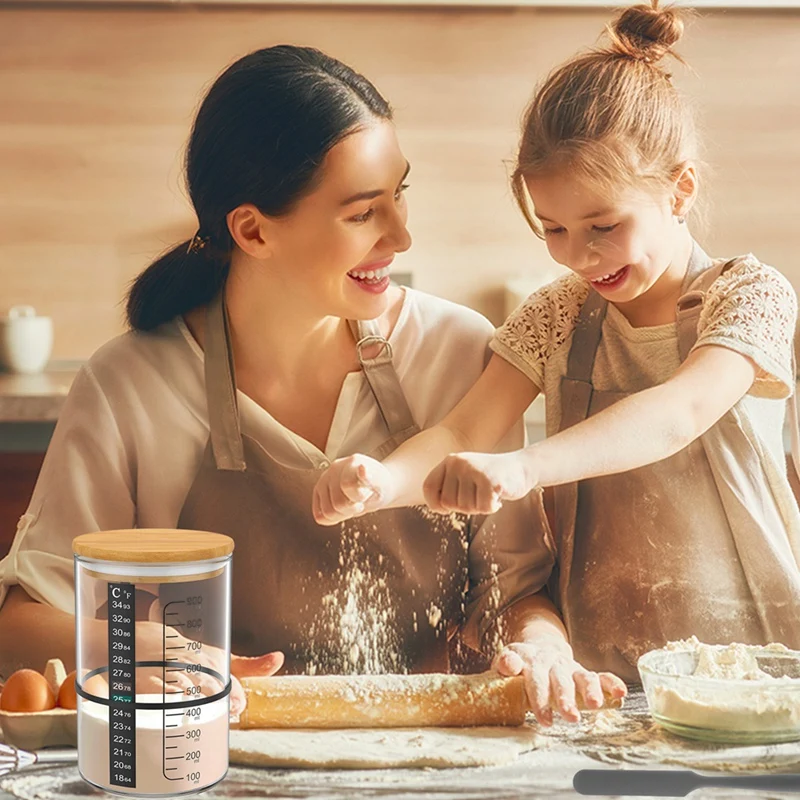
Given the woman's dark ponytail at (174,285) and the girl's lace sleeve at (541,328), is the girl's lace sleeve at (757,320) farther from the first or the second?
the woman's dark ponytail at (174,285)

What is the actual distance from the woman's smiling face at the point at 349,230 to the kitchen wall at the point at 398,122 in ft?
0.15

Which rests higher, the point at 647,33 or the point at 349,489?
the point at 647,33

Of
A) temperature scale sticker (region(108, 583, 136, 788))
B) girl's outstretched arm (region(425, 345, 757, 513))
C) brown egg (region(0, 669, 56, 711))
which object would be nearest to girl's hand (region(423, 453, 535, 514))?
girl's outstretched arm (region(425, 345, 757, 513))

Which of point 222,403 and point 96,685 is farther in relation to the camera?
point 222,403

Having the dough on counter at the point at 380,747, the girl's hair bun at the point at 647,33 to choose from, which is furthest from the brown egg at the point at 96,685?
the girl's hair bun at the point at 647,33

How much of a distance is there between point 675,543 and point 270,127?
546 millimetres

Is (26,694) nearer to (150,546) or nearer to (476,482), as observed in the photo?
(150,546)

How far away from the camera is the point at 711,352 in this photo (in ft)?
→ 3.23

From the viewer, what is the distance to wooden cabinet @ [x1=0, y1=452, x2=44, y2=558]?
111 centimetres

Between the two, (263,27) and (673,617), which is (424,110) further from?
(673,617)

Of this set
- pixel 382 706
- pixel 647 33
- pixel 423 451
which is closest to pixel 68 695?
pixel 382 706

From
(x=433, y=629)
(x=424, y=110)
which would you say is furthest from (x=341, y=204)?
(x=433, y=629)

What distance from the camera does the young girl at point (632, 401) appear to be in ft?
3.19

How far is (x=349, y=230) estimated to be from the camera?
1.01 meters
